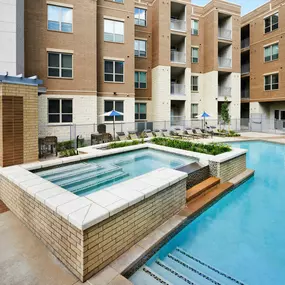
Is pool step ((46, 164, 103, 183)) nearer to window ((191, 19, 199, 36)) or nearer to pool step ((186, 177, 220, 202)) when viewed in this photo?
pool step ((186, 177, 220, 202))

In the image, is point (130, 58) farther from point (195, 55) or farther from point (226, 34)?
point (226, 34)

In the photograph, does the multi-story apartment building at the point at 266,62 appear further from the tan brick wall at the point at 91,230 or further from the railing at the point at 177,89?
the tan brick wall at the point at 91,230

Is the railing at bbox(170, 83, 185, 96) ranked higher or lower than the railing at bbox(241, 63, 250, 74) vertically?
lower

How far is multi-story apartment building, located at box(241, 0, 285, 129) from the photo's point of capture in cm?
2562

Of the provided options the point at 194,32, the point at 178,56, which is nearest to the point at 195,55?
the point at 194,32

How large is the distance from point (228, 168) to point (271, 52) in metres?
25.7

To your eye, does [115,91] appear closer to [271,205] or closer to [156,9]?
[156,9]

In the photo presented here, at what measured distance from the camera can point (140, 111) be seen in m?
23.8

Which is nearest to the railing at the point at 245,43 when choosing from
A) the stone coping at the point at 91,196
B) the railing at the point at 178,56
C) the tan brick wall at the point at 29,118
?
the railing at the point at 178,56

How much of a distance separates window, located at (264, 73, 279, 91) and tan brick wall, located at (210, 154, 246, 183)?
73.2 ft

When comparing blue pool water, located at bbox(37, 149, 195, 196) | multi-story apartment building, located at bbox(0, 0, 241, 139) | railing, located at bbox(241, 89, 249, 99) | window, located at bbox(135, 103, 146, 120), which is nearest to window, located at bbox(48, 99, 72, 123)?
multi-story apartment building, located at bbox(0, 0, 241, 139)

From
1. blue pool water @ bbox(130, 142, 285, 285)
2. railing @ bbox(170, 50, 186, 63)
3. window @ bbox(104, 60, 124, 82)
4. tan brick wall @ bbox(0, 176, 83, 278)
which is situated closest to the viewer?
tan brick wall @ bbox(0, 176, 83, 278)

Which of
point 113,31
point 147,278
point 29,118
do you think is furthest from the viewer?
point 113,31

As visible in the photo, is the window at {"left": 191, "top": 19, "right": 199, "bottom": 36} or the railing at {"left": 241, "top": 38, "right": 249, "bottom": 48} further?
the railing at {"left": 241, "top": 38, "right": 249, "bottom": 48}
